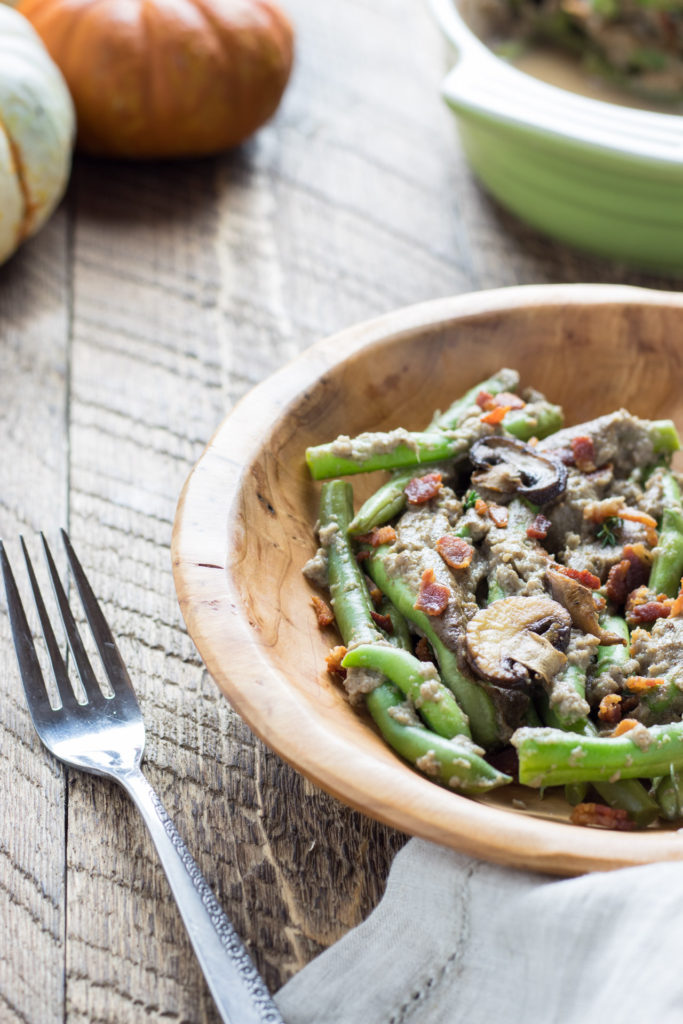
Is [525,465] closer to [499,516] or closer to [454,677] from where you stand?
[499,516]

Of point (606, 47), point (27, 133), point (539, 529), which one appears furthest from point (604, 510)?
point (606, 47)

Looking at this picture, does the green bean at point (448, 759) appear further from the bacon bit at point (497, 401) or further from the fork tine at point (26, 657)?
the bacon bit at point (497, 401)

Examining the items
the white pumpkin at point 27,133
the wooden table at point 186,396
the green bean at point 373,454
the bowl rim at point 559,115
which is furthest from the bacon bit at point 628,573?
the white pumpkin at point 27,133

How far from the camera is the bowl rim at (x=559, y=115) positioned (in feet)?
9.73

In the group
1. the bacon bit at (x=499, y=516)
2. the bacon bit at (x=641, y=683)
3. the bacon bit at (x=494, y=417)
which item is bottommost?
the bacon bit at (x=641, y=683)

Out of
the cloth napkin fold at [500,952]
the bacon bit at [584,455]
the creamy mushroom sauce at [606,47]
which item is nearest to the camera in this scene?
the cloth napkin fold at [500,952]

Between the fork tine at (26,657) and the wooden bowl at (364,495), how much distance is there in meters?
0.48

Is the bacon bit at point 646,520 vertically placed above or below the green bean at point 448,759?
above

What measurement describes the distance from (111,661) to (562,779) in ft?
3.35

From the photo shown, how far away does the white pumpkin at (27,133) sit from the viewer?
3.17 metres

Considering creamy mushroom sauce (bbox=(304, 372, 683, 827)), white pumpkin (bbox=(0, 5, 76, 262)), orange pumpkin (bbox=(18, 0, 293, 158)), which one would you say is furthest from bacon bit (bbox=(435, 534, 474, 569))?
orange pumpkin (bbox=(18, 0, 293, 158))

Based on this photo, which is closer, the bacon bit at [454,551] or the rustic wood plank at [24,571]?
the rustic wood plank at [24,571]

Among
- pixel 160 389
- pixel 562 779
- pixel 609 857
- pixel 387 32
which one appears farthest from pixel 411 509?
pixel 387 32

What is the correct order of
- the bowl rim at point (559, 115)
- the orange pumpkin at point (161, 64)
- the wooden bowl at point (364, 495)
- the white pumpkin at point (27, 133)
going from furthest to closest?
the orange pumpkin at point (161, 64) → the white pumpkin at point (27, 133) → the bowl rim at point (559, 115) → the wooden bowl at point (364, 495)
